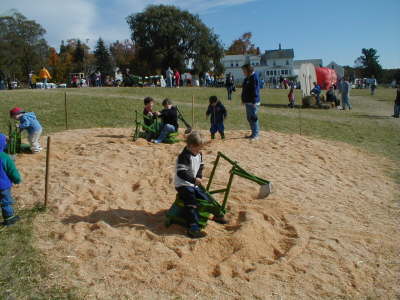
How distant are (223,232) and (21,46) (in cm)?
5928

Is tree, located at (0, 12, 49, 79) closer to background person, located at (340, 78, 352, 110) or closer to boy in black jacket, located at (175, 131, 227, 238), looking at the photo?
background person, located at (340, 78, 352, 110)

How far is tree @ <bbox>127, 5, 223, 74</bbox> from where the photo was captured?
56.7 meters

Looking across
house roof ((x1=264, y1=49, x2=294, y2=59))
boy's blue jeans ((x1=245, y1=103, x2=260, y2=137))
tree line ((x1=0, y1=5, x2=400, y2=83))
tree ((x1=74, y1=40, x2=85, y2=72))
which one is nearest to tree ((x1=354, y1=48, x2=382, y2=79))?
house roof ((x1=264, y1=49, x2=294, y2=59))

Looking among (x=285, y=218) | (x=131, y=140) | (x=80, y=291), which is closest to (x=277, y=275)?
(x=285, y=218)

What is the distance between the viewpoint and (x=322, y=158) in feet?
31.8

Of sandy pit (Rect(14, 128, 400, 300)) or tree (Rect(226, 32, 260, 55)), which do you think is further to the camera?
tree (Rect(226, 32, 260, 55))

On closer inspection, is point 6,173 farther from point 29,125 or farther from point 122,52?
point 122,52

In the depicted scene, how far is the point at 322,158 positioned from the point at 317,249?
16.6 ft

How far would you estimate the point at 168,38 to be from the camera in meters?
57.1

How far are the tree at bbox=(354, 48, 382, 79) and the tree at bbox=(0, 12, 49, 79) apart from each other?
220 feet

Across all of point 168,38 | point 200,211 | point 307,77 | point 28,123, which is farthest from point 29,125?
point 168,38

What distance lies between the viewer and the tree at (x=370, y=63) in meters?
85.3

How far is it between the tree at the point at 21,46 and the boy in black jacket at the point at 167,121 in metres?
51.3

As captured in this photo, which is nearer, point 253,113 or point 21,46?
point 253,113
